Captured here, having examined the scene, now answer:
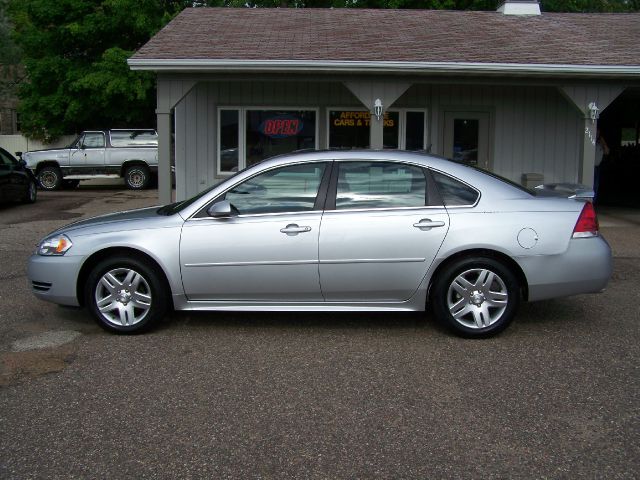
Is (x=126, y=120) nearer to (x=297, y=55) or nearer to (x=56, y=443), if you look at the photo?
(x=297, y=55)

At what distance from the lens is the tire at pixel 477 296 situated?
5801 mm

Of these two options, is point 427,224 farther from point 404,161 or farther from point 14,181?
point 14,181

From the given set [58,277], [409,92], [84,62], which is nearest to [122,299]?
[58,277]

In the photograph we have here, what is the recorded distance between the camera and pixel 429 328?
627 cm

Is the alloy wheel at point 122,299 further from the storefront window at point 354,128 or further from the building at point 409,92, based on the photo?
the storefront window at point 354,128

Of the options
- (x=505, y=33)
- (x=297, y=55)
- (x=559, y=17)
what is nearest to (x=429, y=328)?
(x=297, y=55)

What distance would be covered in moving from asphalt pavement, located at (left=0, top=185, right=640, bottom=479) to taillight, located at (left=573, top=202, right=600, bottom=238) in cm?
87

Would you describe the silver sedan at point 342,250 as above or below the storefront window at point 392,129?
below

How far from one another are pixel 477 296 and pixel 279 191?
1860mm

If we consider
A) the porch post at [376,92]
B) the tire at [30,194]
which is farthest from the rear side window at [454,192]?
the tire at [30,194]

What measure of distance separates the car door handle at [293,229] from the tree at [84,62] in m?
19.3

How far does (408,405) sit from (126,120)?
2286 cm

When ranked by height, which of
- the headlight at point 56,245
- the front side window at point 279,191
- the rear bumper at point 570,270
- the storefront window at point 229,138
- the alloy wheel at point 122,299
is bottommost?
the alloy wheel at point 122,299

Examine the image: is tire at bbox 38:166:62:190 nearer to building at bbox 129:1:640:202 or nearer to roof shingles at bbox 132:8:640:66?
roof shingles at bbox 132:8:640:66
